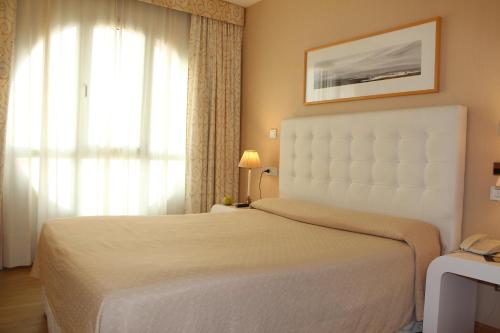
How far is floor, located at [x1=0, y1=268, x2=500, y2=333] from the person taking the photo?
2.43 metres

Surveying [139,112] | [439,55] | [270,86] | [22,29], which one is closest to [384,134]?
[439,55]

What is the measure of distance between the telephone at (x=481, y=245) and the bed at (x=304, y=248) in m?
0.21

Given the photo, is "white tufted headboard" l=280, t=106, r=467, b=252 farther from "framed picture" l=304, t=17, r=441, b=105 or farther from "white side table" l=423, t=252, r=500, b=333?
A: "white side table" l=423, t=252, r=500, b=333

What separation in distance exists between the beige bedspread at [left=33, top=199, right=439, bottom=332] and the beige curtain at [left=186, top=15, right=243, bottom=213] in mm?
1635

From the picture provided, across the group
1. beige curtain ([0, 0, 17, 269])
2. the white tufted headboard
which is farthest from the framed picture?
beige curtain ([0, 0, 17, 269])

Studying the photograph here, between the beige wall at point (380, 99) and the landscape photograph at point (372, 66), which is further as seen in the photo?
the landscape photograph at point (372, 66)

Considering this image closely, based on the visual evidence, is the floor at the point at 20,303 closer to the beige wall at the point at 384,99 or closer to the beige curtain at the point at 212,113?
the beige curtain at the point at 212,113

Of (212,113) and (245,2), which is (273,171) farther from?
(245,2)

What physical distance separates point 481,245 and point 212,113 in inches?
118

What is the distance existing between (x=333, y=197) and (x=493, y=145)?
122 cm

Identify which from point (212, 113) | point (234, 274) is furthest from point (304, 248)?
point (212, 113)

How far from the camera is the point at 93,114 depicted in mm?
3850

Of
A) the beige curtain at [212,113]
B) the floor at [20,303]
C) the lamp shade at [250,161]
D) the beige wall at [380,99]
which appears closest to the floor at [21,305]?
the floor at [20,303]

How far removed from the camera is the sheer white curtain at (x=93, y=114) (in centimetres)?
355
